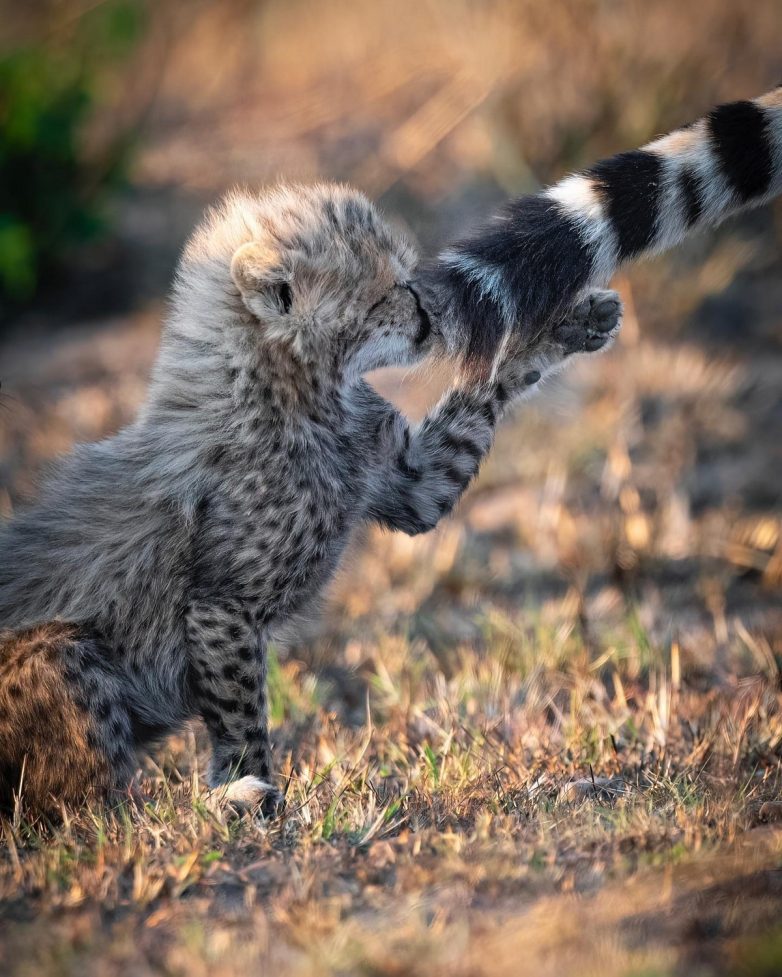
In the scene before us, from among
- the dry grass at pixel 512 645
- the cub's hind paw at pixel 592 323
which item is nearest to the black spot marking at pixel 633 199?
the cub's hind paw at pixel 592 323

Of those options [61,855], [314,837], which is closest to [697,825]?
[314,837]

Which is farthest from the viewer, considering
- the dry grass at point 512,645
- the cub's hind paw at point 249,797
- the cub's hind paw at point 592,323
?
the cub's hind paw at point 592,323

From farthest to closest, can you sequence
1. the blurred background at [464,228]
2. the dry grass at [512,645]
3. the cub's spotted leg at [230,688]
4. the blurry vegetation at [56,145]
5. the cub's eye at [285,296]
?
the blurry vegetation at [56,145] < the blurred background at [464,228] < the cub's eye at [285,296] < the cub's spotted leg at [230,688] < the dry grass at [512,645]

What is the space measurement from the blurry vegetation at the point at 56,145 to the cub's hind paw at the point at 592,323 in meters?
4.49

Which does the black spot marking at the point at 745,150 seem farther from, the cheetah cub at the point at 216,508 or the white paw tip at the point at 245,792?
the white paw tip at the point at 245,792

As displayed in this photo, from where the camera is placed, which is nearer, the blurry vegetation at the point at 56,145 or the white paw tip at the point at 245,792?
the white paw tip at the point at 245,792

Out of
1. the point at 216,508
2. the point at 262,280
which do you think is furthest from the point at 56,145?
the point at 216,508

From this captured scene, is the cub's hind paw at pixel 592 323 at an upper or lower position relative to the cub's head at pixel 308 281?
lower

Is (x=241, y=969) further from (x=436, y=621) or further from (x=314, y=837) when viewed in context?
(x=436, y=621)

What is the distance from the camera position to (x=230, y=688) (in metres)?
3.22

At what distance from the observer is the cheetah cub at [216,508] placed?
3107 millimetres

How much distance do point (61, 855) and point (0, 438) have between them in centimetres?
434

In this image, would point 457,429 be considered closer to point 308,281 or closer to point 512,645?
point 308,281

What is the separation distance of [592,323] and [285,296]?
36.5 inches
